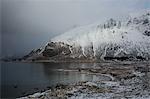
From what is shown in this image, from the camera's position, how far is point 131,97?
38719mm

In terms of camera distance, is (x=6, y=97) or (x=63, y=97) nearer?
(x=63, y=97)

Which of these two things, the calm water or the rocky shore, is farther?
the calm water

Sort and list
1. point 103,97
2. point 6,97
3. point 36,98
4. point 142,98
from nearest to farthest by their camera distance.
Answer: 1. point 142,98
2. point 103,97
3. point 36,98
4. point 6,97

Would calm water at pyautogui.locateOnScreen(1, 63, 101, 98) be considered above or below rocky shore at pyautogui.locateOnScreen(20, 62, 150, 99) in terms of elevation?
below

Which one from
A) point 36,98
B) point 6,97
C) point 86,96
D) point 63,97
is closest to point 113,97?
point 86,96

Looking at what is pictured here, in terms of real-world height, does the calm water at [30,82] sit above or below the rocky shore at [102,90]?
below

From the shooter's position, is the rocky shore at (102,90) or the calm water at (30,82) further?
the calm water at (30,82)

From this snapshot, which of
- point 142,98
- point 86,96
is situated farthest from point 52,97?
point 142,98

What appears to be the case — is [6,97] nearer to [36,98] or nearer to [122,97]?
[36,98]

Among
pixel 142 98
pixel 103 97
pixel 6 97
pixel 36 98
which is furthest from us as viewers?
pixel 6 97

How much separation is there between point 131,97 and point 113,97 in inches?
98.1

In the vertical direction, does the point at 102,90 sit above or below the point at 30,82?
above

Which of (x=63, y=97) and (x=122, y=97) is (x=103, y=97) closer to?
(x=122, y=97)

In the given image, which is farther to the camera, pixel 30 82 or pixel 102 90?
pixel 30 82
